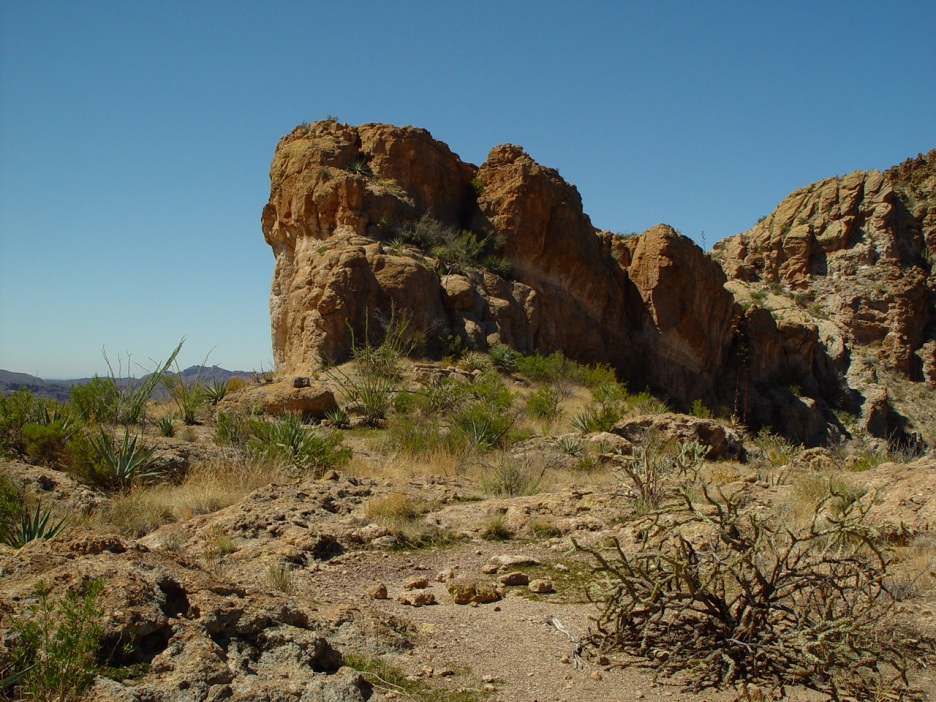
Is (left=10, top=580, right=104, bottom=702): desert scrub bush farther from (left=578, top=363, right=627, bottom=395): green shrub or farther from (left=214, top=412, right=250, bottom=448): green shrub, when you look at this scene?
(left=578, top=363, right=627, bottom=395): green shrub

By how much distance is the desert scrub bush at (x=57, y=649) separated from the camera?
252 cm

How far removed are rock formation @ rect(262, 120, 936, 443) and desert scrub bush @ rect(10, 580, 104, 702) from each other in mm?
13971

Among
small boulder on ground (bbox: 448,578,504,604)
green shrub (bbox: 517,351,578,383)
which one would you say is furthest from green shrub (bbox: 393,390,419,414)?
small boulder on ground (bbox: 448,578,504,604)

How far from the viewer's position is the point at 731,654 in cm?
367

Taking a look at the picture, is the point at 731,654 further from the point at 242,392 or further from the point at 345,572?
the point at 242,392

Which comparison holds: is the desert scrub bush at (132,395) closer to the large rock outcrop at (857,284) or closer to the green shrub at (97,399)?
the green shrub at (97,399)

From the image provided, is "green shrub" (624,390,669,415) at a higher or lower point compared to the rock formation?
lower

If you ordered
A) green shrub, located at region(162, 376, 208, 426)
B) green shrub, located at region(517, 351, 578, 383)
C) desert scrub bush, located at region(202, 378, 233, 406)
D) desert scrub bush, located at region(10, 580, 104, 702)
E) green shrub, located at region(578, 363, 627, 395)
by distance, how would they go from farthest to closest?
green shrub, located at region(578, 363, 627, 395)
green shrub, located at region(517, 351, 578, 383)
desert scrub bush, located at region(202, 378, 233, 406)
green shrub, located at region(162, 376, 208, 426)
desert scrub bush, located at region(10, 580, 104, 702)

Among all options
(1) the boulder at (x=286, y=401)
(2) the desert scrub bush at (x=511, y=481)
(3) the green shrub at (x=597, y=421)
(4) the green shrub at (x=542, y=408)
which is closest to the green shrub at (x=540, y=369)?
(4) the green shrub at (x=542, y=408)

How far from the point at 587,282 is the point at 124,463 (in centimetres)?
1897

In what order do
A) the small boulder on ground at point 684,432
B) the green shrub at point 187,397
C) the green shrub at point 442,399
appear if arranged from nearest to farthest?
1. the small boulder on ground at point 684,432
2. the green shrub at point 187,397
3. the green shrub at point 442,399

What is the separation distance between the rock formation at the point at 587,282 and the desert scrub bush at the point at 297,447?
6.82 meters

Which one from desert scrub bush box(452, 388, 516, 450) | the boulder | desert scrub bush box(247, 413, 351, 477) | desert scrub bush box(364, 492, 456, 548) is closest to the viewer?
desert scrub bush box(364, 492, 456, 548)

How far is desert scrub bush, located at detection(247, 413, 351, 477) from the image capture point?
359 inches
